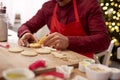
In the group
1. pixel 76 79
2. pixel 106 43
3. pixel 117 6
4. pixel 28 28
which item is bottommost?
pixel 76 79

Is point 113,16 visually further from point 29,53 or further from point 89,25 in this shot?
point 29,53

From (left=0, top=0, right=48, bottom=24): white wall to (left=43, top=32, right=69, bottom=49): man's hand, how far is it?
110 centimetres

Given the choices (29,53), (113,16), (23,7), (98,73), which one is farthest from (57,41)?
(113,16)

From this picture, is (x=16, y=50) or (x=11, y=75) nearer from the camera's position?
(x=11, y=75)

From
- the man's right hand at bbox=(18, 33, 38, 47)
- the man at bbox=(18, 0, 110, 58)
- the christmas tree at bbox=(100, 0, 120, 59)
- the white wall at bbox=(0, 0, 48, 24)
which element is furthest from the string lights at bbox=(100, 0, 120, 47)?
the man's right hand at bbox=(18, 33, 38, 47)

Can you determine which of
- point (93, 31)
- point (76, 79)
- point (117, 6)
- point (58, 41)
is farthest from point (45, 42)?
point (117, 6)

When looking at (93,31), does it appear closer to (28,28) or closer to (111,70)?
(28,28)

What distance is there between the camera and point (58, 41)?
1.15 metres

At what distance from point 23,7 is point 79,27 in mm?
1016

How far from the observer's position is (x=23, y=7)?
7.26ft

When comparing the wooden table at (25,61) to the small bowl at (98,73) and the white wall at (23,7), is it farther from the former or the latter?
the white wall at (23,7)

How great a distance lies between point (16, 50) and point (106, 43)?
54 centimetres

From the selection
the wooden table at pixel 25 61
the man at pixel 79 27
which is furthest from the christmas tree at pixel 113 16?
the wooden table at pixel 25 61

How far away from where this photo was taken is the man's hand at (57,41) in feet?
3.78
